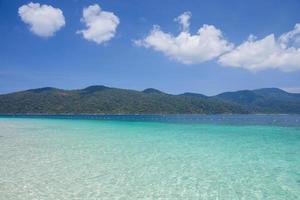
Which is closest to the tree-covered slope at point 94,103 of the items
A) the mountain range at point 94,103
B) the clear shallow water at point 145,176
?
the mountain range at point 94,103

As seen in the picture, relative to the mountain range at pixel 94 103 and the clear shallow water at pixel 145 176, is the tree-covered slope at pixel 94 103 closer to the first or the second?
the mountain range at pixel 94 103

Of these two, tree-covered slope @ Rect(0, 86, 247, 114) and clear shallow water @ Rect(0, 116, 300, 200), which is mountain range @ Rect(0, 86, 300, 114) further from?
clear shallow water @ Rect(0, 116, 300, 200)

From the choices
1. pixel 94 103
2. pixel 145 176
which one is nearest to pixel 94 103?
pixel 94 103

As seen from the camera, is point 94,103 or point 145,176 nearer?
point 145,176

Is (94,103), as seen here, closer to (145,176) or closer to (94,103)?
(94,103)

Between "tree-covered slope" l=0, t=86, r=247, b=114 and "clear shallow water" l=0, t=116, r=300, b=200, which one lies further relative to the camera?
"tree-covered slope" l=0, t=86, r=247, b=114

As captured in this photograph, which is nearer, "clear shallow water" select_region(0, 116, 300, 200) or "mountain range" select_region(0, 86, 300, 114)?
"clear shallow water" select_region(0, 116, 300, 200)

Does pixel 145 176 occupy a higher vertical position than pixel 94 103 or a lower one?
lower

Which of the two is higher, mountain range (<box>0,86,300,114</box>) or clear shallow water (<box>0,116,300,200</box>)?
mountain range (<box>0,86,300,114</box>)

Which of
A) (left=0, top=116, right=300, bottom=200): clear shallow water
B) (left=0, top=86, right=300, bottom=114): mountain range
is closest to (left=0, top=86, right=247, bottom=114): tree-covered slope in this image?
(left=0, top=86, right=300, bottom=114): mountain range

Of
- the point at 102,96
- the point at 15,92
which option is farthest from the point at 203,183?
the point at 15,92

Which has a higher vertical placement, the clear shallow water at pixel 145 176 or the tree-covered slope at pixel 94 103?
the tree-covered slope at pixel 94 103

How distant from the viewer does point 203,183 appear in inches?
408

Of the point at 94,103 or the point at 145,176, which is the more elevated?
the point at 94,103
